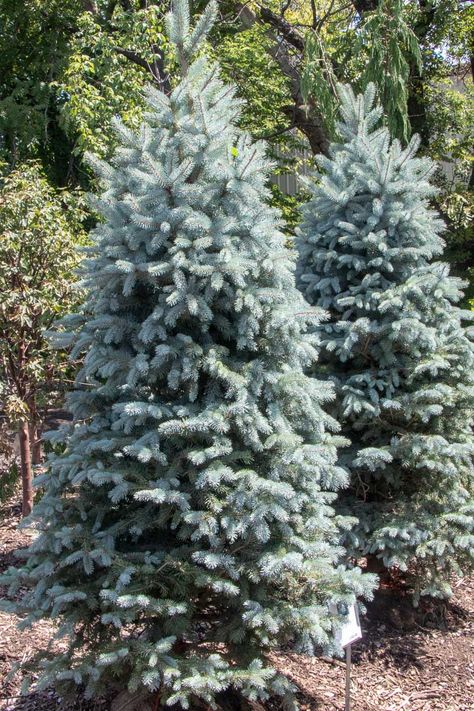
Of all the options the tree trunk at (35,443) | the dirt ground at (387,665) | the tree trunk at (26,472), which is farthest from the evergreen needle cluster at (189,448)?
the tree trunk at (35,443)

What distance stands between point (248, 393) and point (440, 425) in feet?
5.80

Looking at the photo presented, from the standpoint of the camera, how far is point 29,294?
5379mm

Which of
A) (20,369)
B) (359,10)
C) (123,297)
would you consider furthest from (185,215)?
(359,10)

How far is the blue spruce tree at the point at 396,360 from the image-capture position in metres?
4.45

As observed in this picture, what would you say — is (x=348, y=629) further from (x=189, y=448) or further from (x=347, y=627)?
(x=189, y=448)

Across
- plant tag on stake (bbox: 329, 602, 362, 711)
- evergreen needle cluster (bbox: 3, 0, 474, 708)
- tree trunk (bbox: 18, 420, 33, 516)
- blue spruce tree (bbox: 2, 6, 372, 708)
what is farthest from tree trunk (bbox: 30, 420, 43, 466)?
plant tag on stake (bbox: 329, 602, 362, 711)

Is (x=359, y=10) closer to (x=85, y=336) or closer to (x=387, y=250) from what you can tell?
(x=387, y=250)

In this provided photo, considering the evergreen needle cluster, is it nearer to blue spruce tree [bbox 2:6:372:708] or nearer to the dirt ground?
blue spruce tree [bbox 2:6:372:708]

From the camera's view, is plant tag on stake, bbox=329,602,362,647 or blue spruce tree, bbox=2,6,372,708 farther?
plant tag on stake, bbox=329,602,362,647

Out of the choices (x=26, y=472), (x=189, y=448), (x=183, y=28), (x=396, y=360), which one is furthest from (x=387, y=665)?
(x=183, y=28)

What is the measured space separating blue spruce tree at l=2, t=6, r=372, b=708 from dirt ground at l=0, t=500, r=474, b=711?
616 mm

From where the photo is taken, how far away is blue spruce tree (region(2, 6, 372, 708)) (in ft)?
10.3

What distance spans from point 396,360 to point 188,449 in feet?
6.11

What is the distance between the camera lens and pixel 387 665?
4.41 meters
